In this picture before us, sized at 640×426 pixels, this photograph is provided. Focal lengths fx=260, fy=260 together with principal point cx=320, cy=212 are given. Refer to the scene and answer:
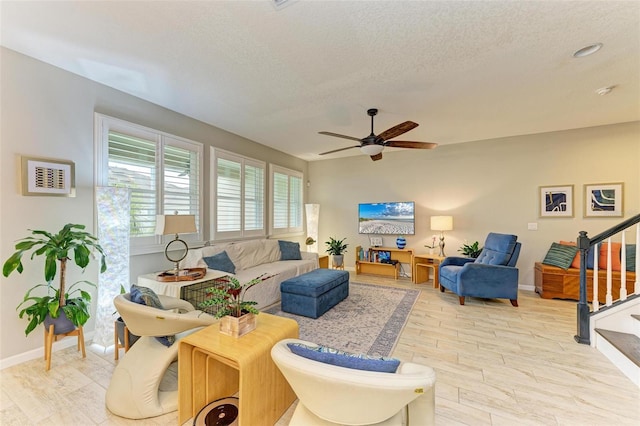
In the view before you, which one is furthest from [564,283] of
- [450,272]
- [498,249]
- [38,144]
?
[38,144]

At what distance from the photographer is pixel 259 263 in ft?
15.0

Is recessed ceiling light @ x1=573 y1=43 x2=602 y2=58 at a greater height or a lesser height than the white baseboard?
greater

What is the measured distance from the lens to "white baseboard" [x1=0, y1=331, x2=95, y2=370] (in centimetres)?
231

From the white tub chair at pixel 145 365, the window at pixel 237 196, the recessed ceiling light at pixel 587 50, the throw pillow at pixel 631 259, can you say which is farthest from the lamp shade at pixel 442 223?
the white tub chair at pixel 145 365

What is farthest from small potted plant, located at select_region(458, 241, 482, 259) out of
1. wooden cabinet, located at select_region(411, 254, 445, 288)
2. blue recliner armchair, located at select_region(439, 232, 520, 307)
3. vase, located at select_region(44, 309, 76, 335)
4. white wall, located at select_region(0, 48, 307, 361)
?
vase, located at select_region(44, 309, 76, 335)

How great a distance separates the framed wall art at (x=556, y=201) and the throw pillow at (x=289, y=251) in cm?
449

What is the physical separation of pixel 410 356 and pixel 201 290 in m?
2.32

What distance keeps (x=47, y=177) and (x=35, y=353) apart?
1.68m

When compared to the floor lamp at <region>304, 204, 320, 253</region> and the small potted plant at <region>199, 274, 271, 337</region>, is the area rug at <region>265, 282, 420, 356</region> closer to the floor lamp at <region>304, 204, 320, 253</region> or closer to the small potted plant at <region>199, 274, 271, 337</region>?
the small potted plant at <region>199, 274, 271, 337</region>

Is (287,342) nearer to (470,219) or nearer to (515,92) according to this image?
(515,92)

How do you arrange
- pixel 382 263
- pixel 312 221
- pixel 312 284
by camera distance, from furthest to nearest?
pixel 312 221, pixel 382 263, pixel 312 284

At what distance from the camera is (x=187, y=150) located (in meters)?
3.82

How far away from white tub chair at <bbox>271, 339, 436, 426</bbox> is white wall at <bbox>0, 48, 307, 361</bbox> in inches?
114

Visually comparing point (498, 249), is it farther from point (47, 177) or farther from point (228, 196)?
point (47, 177)
